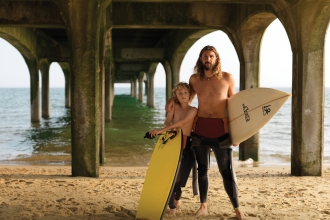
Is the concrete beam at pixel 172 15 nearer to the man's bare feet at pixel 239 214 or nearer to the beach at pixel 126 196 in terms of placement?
the beach at pixel 126 196

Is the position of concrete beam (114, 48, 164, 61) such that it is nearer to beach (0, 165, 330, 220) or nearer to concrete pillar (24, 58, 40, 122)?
concrete pillar (24, 58, 40, 122)

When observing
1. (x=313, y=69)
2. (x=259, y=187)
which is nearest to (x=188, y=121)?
(x=259, y=187)

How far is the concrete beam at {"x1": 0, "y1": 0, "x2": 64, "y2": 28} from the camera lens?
12930mm

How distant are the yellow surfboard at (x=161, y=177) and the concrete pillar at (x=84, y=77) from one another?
2.89m

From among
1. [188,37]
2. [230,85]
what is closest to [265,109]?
[230,85]

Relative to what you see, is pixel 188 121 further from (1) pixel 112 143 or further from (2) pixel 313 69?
(1) pixel 112 143

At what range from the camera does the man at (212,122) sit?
5.39 meters

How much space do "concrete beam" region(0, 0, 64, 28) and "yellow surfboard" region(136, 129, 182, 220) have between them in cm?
836

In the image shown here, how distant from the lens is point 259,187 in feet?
24.8

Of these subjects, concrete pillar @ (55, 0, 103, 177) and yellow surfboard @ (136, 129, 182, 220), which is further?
concrete pillar @ (55, 0, 103, 177)

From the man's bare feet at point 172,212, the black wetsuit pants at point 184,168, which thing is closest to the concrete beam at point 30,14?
the black wetsuit pants at point 184,168

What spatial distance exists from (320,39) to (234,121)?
4.04 metres

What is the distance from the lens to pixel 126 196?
22.2ft

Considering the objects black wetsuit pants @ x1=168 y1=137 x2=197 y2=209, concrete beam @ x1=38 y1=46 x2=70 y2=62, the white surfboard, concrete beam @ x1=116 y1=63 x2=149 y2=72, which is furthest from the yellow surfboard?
concrete beam @ x1=116 y1=63 x2=149 y2=72
